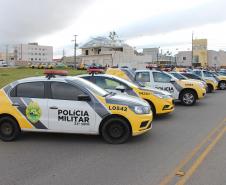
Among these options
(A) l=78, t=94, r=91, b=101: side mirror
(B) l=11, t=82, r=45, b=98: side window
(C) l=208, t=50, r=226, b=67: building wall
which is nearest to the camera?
(A) l=78, t=94, r=91, b=101: side mirror

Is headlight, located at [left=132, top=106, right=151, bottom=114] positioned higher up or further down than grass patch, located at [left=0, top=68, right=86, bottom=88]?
further down

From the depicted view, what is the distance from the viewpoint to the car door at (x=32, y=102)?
7414 millimetres

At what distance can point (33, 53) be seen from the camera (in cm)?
15225

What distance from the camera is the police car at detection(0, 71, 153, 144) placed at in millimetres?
7250

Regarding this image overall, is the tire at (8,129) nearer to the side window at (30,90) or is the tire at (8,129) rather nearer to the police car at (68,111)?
the police car at (68,111)

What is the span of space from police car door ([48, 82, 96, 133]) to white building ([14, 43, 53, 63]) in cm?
14243

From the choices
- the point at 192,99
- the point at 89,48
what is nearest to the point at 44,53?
the point at 89,48

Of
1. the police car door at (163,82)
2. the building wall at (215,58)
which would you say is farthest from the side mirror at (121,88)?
the building wall at (215,58)

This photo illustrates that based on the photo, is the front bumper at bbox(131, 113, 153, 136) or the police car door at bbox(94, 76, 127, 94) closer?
the front bumper at bbox(131, 113, 153, 136)

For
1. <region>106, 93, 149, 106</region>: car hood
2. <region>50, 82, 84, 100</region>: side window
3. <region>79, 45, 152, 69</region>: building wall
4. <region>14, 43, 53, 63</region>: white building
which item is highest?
<region>14, 43, 53, 63</region>: white building

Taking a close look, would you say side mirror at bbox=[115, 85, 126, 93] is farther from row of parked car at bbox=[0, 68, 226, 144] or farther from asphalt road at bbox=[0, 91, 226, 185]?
row of parked car at bbox=[0, 68, 226, 144]

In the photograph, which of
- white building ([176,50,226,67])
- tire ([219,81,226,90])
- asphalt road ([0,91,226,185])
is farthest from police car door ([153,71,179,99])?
white building ([176,50,226,67])

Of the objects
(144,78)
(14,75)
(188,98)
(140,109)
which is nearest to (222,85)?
(188,98)

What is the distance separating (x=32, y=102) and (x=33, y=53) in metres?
150
